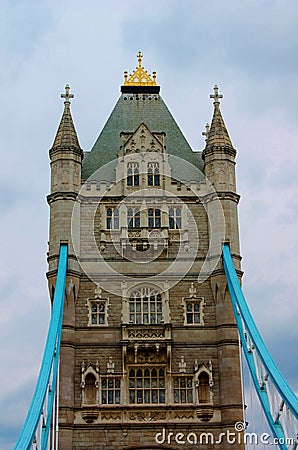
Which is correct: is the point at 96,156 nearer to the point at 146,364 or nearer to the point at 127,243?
the point at 127,243

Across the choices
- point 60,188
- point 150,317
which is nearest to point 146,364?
point 150,317

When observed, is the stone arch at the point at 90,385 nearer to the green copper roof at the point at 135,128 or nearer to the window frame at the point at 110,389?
the window frame at the point at 110,389

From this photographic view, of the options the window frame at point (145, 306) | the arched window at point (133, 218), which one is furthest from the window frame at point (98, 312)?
the arched window at point (133, 218)

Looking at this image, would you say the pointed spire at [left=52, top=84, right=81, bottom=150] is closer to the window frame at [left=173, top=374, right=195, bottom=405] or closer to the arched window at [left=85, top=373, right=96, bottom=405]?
the arched window at [left=85, top=373, right=96, bottom=405]

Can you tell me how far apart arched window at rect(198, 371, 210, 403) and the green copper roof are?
346 inches

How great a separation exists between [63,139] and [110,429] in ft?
40.7

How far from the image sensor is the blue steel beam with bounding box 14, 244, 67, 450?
2298 cm

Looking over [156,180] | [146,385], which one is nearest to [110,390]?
[146,385]

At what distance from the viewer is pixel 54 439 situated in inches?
1148

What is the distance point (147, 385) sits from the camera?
102ft

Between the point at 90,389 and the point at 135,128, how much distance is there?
12535 millimetres

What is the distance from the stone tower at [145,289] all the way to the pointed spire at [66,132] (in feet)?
0.19

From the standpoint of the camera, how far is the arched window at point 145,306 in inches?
1265

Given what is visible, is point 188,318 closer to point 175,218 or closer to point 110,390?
point 110,390
